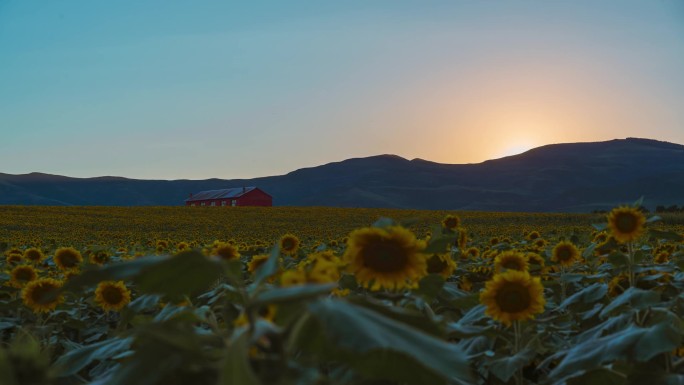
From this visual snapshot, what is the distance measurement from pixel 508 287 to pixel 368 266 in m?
0.78

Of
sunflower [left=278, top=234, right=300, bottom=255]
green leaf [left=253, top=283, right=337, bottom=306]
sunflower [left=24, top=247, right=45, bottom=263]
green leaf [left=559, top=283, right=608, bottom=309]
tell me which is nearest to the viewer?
green leaf [left=253, top=283, right=337, bottom=306]

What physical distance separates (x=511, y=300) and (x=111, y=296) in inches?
102

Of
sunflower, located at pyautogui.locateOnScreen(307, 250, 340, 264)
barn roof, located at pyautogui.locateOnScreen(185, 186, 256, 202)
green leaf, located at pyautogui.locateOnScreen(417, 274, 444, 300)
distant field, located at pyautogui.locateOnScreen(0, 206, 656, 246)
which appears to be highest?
sunflower, located at pyautogui.locateOnScreen(307, 250, 340, 264)

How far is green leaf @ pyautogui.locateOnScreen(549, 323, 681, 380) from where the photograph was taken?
5.56ft

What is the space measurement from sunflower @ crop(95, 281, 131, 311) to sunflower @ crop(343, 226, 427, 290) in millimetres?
2521

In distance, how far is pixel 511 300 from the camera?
8.23ft

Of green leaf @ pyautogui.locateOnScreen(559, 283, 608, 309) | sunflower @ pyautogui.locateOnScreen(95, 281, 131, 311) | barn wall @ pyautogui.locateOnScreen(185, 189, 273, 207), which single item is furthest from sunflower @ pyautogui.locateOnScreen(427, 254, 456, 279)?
barn wall @ pyautogui.locateOnScreen(185, 189, 273, 207)

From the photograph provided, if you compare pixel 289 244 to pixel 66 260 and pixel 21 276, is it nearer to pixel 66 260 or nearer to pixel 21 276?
pixel 66 260

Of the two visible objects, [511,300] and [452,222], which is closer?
[511,300]

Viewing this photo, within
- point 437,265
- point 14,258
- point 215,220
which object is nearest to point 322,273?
point 437,265

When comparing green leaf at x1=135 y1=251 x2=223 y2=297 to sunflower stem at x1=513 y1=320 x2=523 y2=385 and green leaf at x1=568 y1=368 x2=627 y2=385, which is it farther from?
sunflower stem at x1=513 y1=320 x2=523 y2=385

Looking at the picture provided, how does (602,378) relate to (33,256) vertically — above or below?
above

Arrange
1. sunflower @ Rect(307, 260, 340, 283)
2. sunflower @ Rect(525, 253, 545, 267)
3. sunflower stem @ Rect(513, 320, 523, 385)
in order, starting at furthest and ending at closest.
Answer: sunflower @ Rect(525, 253, 545, 267) < sunflower stem @ Rect(513, 320, 523, 385) < sunflower @ Rect(307, 260, 340, 283)

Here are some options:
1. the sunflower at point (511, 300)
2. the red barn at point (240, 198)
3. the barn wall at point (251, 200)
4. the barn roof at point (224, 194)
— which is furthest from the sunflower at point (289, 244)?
the barn roof at point (224, 194)
